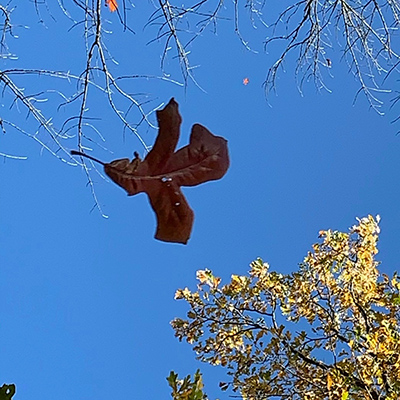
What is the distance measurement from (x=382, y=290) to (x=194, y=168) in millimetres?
2485

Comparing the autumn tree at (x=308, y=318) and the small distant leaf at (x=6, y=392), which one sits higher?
the autumn tree at (x=308, y=318)

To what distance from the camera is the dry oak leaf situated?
0.59m

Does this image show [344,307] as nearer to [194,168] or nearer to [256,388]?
[256,388]

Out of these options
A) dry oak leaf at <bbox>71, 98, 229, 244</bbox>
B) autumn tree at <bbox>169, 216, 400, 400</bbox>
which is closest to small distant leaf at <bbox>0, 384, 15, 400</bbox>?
dry oak leaf at <bbox>71, 98, 229, 244</bbox>

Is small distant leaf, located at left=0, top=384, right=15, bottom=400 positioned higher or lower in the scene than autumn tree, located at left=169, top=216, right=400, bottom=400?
lower

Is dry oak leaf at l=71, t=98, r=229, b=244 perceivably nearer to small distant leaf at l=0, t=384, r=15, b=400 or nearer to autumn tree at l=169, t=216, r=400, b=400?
small distant leaf at l=0, t=384, r=15, b=400

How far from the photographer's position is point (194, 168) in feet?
1.96

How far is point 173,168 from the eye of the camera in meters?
0.60

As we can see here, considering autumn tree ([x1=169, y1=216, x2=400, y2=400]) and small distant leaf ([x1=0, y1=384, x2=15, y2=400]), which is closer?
small distant leaf ([x1=0, y1=384, x2=15, y2=400])

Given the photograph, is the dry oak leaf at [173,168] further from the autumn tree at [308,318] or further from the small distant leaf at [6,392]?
the autumn tree at [308,318]

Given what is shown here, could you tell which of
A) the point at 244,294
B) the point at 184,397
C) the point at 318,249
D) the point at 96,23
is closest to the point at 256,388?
the point at 244,294

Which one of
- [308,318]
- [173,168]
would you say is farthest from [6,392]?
[308,318]

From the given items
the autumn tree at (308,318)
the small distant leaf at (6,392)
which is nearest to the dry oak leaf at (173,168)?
the small distant leaf at (6,392)

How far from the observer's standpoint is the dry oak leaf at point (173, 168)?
1.95 ft
